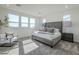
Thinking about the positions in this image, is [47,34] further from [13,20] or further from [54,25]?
[13,20]

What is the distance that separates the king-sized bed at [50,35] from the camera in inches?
73.2

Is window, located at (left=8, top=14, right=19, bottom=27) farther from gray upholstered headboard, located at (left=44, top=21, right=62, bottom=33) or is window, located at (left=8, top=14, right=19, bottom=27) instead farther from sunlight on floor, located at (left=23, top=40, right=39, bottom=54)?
gray upholstered headboard, located at (left=44, top=21, right=62, bottom=33)

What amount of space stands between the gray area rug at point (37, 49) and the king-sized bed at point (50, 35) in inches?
5.0

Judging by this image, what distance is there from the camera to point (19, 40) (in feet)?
5.88

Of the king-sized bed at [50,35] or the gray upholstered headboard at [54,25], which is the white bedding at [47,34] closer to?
the king-sized bed at [50,35]

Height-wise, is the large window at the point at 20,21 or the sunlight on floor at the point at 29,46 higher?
the large window at the point at 20,21

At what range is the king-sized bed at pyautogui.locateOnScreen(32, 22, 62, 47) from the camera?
1860 millimetres

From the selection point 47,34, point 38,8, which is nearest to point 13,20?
point 38,8

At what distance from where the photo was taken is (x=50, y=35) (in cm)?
185

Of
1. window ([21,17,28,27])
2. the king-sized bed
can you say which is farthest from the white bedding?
window ([21,17,28,27])

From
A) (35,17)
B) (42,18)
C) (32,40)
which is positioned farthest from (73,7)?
(32,40)

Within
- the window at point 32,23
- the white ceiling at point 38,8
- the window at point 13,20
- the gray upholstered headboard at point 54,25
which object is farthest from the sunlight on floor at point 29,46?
the white ceiling at point 38,8

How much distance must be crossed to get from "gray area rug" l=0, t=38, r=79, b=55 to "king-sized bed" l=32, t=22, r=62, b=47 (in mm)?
126
